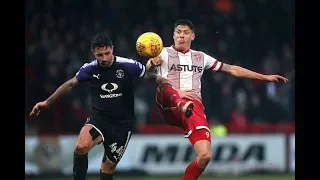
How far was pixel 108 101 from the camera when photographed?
9227 millimetres

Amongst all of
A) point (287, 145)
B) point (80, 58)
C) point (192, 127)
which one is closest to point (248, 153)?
point (287, 145)

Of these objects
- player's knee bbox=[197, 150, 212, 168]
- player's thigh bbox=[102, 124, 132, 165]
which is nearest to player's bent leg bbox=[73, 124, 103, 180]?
player's thigh bbox=[102, 124, 132, 165]

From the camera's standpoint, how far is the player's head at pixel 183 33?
9406 mm

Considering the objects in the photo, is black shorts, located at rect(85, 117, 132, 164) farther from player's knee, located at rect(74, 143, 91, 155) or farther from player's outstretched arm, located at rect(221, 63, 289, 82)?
player's outstretched arm, located at rect(221, 63, 289, 82)

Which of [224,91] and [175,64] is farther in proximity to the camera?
[224,91]

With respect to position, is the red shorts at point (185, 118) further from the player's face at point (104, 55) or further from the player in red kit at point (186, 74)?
the player's face at point (104, 55)

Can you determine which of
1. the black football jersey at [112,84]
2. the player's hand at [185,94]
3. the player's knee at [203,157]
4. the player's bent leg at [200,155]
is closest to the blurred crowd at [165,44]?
the black football jersey at [112,84]

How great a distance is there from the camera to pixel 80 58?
16.9 meters

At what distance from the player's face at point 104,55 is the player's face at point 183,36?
894 millimetres

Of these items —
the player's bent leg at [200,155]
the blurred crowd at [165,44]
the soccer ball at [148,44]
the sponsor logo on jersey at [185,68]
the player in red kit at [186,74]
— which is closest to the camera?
the player's bent leg at [200,155]

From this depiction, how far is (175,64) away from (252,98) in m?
7.49
